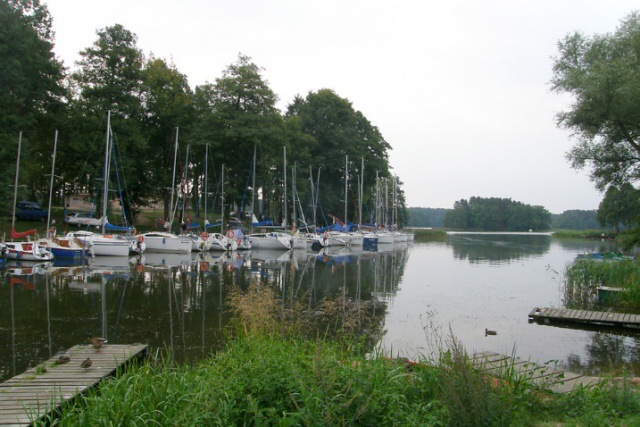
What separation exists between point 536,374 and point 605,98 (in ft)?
49.7

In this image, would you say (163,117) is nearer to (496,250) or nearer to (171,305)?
(171,305)

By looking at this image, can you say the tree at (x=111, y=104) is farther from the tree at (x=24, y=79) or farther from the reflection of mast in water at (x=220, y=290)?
the reflection of mast in water at (x=220, y=290)

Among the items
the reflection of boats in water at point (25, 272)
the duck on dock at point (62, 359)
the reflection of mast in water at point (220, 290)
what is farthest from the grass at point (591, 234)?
the duck on dock at point (62, 359)

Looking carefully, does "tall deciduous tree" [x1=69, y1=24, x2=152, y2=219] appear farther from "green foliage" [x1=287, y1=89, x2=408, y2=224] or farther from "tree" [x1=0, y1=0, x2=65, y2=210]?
"green foliage" [x1=287, y1=89, x2=408, y2=224]

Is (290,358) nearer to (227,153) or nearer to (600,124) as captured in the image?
(600,124)

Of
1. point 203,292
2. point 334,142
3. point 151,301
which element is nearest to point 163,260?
point 203,292

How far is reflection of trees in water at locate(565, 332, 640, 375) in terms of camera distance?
30.7 ft

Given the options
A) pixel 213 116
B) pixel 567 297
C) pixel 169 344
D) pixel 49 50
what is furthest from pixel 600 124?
pixel 49 50

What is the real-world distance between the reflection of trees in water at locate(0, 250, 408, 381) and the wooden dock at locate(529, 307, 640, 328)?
186 inches

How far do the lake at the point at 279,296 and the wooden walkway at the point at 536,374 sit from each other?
1024mm

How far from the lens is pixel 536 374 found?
735cm

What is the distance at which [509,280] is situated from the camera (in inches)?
973

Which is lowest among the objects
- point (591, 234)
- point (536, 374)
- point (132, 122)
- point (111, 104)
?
point (536, 374)

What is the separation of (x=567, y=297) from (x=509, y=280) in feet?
19.4
